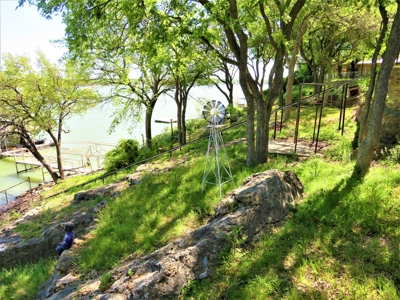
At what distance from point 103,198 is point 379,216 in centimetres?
742

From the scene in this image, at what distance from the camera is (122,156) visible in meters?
15.3

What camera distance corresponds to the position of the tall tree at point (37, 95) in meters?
16.1

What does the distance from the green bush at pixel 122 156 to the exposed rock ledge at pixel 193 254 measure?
9.96m

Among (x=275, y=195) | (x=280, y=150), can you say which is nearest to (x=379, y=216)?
(x=275, y=195)

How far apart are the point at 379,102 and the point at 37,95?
17.3 m

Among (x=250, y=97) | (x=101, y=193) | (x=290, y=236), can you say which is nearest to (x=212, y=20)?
(x=250, y=97)

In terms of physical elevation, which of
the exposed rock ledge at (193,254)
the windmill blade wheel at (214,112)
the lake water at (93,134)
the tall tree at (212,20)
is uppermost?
the tall tree at (212,20)

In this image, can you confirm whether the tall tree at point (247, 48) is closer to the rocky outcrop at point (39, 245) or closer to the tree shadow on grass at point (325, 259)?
the tree shadow on grass at point (325, 259)

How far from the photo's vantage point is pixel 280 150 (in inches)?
336

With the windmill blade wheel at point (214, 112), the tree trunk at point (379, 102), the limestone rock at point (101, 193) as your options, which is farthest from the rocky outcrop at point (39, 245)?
the tree trunk at point (379, 102)

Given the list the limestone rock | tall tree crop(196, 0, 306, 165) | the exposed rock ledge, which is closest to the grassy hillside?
the exposed rock ledge

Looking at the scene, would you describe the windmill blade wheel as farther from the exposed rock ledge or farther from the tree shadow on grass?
→ the tree shadow on grass

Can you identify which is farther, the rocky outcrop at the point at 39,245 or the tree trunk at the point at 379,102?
the rocky outcrop at the point at 39,245

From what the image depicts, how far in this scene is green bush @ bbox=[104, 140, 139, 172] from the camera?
15312mm
